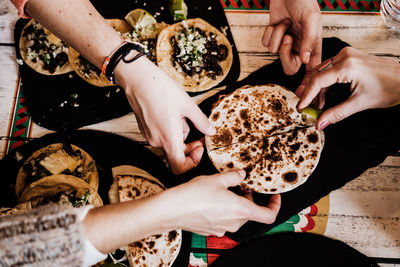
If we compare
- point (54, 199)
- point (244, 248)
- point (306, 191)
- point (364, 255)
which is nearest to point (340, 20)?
point (306, 191)

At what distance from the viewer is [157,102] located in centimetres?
148

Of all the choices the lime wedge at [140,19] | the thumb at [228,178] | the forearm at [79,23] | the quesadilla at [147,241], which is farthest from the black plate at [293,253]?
the lime wedge at [140,19]

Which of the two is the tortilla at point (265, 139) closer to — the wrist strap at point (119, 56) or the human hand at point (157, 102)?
the human hand at point (157, 102)

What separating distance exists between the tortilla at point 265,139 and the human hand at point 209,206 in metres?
0.35

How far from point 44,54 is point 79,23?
69cm

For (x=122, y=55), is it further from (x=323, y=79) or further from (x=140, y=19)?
(x=323, y=79)

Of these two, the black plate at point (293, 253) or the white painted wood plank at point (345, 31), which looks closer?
the black plate at point (293, 253)

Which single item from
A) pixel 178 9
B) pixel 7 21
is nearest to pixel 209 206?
pixel 178 9

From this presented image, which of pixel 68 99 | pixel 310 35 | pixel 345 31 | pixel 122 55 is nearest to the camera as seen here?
pixel 122 55

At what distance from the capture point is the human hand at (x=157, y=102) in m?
1.48

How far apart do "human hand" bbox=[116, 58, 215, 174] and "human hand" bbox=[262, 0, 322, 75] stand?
2.49ft

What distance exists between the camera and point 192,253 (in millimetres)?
1874

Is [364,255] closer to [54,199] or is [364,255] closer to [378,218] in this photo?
[378,218]

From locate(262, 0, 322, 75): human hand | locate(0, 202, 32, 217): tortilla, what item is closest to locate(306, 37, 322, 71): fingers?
locate(262, 0, 322, 75): human hand
